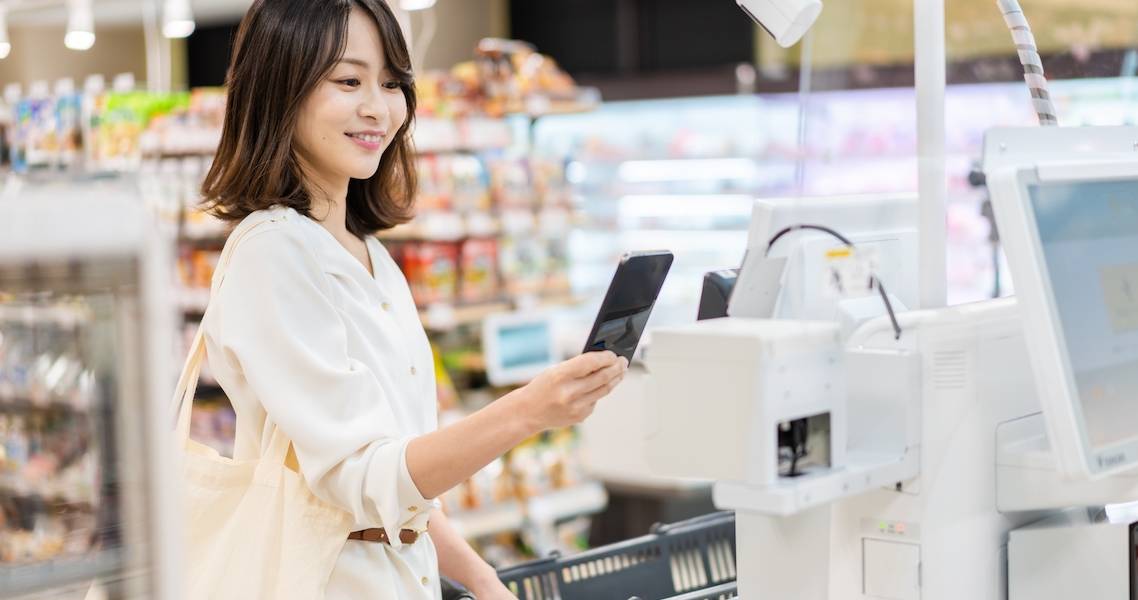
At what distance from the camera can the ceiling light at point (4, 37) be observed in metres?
5.64

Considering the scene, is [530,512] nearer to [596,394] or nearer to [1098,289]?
[596,394]

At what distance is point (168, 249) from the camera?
0.79 m

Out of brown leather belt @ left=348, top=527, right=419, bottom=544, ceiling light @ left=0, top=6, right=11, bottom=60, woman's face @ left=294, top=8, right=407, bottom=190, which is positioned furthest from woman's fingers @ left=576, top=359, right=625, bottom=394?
ceiling light @ left=0, top=6, right=11, bottom=60

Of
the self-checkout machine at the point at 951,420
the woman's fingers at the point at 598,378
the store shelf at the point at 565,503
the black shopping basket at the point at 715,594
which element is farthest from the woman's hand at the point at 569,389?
the store shelf at the point at 565,503

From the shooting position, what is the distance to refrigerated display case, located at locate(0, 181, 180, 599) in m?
0.73

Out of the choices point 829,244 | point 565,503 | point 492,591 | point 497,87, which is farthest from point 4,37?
point 829,244

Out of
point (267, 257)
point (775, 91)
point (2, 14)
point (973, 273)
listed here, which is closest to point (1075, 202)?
point (267, 257)

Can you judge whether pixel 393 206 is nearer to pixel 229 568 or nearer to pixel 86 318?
pixel 229 568

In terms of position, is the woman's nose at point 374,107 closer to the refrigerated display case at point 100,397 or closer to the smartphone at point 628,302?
the smartphone at point 628,302

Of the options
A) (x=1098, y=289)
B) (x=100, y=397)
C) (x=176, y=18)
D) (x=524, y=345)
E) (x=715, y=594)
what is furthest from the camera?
(x=176, y=18)

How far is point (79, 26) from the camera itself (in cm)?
527

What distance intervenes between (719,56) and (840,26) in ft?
2.62

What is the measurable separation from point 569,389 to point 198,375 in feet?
1.74

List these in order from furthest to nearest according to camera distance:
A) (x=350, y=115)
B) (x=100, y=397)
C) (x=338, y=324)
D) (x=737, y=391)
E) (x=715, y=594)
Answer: (x=715, y=594)
(x=350, y=115)
(x=338, y=324)
(x=737, y=391)
(x=100, y=397)
